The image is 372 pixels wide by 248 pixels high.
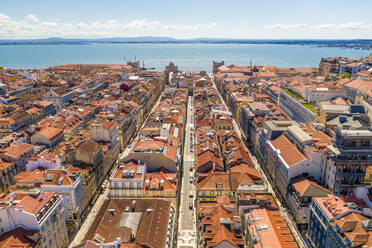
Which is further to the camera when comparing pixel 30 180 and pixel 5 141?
pixel 5 141

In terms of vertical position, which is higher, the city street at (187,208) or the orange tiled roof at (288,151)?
the orange tiled roof at (288,151)

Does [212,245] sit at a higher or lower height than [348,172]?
lower

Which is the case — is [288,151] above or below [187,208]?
above

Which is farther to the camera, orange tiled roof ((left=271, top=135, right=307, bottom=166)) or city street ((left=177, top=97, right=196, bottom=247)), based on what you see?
orange tiled roof ((left=271, top=135, right=307, bottom=166))

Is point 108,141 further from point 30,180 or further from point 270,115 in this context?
point 270,115

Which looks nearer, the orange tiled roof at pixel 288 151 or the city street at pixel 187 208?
the city street at pixel 187 208

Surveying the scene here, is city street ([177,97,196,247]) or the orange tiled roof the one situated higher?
the orange tiled roof

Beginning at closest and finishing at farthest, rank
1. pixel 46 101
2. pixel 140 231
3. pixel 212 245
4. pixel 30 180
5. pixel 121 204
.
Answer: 1. pixel 212 245
2. pixel 140 231
3. pixel 121 204
4. pixel 30 180
5. pixel 46 101

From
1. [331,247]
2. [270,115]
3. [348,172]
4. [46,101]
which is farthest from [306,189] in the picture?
[46,101]

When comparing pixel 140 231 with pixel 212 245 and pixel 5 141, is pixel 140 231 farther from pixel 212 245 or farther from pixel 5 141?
pixel 5 141

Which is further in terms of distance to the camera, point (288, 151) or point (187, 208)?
point (288, 151)

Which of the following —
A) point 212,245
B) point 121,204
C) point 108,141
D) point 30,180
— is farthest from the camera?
point 108,141
